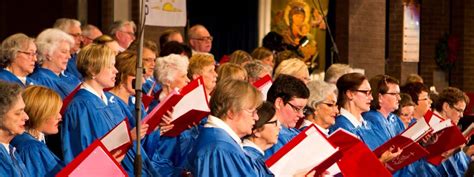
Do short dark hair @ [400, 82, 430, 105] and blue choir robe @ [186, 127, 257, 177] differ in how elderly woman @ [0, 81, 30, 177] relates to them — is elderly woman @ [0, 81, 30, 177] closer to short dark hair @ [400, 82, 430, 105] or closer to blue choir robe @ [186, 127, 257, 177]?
blue choir robe @ [186, 127, 257, 177]

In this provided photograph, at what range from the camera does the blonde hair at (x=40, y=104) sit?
6102 millimetres

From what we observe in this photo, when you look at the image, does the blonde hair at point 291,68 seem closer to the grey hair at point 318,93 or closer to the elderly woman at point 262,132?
the grey hair at point 318,93

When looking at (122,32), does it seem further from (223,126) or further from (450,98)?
(223,126)

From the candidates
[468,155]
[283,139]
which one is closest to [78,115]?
[283,139]

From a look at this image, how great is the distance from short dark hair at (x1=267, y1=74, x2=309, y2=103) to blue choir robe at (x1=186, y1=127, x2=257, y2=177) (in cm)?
123

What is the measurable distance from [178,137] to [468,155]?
12.1ft

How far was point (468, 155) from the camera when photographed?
34.0 feet

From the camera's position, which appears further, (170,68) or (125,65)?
(170,68)

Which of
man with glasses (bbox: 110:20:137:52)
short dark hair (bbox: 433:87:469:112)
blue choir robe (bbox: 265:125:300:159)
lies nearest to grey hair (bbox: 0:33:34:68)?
blue choir robe (bbox: 265:125:300:159)

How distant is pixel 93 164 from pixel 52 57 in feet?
7.76

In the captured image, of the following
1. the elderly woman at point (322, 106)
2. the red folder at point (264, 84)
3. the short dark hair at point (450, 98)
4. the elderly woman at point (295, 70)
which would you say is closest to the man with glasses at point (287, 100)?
the elderly woman at point (322, 106)

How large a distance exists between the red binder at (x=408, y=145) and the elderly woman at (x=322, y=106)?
409 mm

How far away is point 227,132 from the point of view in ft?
19.5

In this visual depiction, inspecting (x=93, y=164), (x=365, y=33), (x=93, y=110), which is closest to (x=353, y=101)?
(x=93, y=110)
